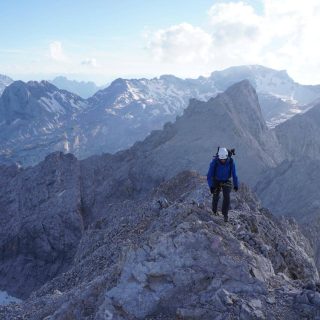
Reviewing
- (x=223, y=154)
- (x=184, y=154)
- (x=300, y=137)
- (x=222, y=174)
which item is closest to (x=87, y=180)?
(x=184, y=154)

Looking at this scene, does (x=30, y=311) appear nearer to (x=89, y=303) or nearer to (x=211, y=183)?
(x=89, y=303)

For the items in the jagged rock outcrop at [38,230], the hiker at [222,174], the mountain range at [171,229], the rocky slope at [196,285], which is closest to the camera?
the rocky slope at [196,285]

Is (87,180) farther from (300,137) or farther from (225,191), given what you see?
(225,191)

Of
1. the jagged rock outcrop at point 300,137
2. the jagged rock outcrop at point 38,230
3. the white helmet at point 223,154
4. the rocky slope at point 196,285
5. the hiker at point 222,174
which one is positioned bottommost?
the jagged rock outcrop at point 38,230

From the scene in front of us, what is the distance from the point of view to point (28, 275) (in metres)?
69.2

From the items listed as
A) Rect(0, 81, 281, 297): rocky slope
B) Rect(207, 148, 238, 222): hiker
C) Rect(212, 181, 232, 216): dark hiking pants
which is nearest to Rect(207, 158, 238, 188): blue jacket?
Rect(207, 148, 238, 222): hiker

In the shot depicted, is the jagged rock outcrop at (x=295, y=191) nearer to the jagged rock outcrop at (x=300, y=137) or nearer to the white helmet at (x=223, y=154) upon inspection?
the jagged rock outcrop at (x=300, y=137)

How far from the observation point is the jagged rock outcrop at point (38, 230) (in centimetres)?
6894

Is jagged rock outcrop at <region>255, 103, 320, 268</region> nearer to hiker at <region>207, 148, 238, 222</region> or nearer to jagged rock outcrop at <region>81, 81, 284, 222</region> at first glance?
jagged rock outcrop at <region>81, 81, 284, 222</region>

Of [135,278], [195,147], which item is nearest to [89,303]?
[135,278]

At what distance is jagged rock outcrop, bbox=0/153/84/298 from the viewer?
68938 millimetres

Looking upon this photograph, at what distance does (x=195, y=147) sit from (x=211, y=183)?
75184 millimetres

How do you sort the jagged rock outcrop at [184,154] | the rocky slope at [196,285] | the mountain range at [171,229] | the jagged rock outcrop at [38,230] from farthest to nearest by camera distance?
the jagged rock outcrop at [184,154]
the jagged rock outcrop at [38,230]
the mountain range at [171,229]
the rocky slope at [196,285]

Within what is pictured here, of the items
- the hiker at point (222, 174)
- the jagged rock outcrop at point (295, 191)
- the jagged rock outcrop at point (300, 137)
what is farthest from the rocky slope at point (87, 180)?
the hiker at point (222, 174)
